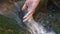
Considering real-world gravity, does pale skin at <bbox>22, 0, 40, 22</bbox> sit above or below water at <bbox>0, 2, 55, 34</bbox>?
above

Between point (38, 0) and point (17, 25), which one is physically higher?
point (38, 0)

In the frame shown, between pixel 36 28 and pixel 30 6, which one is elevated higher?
pixel 30 6

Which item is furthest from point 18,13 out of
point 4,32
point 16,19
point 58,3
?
point 58,3

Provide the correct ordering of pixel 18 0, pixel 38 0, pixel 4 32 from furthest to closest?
1. pixel 18 0
2. pixel 38 0
3. pixel 4 32

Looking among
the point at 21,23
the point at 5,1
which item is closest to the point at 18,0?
the point at 5,1

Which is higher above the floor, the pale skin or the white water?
the pale skin

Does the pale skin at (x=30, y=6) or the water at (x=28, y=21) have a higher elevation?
the pale skin at (x=30, y=6)

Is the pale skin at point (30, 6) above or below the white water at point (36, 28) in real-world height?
above

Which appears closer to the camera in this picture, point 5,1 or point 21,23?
point 21,23

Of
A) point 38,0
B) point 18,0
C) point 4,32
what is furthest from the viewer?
point 18,0

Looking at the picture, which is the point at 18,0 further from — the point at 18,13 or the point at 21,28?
the point at 21,28
